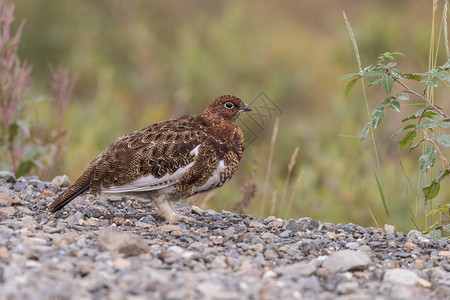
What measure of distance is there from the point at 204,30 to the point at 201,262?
8629 millimetres

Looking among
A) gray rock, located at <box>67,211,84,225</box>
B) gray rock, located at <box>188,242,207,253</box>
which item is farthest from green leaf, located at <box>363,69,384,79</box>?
gray rock, located at <box>67,211,84,225</box>

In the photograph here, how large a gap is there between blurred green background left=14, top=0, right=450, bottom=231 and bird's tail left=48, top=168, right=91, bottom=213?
1361mm

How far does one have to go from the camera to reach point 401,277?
297cm

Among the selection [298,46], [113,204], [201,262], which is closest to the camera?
[201,262]

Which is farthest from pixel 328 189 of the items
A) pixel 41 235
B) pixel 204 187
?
pixel 41 235

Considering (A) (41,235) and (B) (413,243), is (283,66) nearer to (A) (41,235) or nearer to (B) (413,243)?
(B) (413,243)

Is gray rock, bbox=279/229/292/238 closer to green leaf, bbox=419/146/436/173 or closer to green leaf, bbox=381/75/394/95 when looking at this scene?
green leaf, bbox=419/146/436/173

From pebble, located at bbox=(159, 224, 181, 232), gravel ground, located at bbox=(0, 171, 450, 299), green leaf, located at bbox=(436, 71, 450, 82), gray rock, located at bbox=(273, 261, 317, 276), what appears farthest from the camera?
pebble, located at bbox=(159, 224, 181, 232)

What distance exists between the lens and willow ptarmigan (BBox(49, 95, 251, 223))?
157 inches

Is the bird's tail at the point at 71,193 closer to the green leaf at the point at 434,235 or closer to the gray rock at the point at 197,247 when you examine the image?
the gray rock at the point at 197,247

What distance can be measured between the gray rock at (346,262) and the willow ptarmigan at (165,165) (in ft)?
3.90

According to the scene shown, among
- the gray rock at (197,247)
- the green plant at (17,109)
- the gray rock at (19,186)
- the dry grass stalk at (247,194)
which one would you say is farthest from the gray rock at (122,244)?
the green plant at (17,109)

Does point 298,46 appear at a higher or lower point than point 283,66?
higher

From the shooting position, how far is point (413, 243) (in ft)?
12.4
